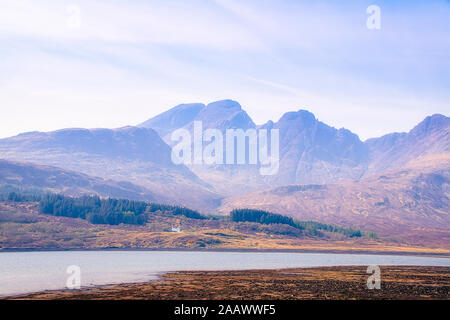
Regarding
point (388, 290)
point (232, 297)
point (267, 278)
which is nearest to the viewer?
point (232, 297)

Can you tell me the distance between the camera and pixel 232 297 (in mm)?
62469

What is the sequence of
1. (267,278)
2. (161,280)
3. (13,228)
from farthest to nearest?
(13,228) → (267,278) → (161,280)

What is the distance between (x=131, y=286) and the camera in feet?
246

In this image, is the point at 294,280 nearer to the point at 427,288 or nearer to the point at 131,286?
the point at 427,288

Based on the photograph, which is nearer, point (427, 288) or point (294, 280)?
point (427, 288)

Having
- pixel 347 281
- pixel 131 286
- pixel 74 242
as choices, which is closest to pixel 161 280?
pixel 131 286
